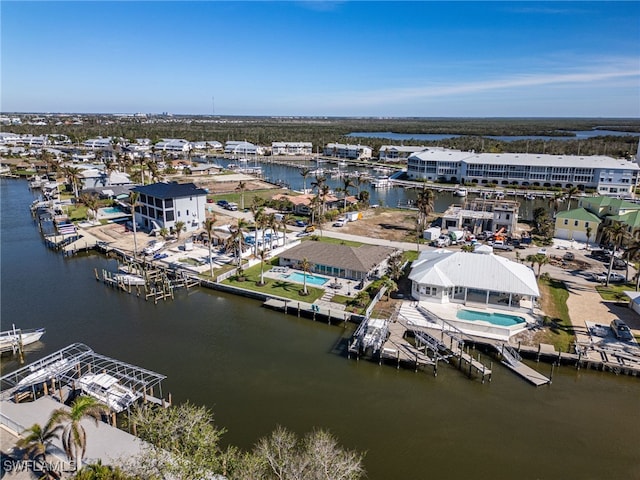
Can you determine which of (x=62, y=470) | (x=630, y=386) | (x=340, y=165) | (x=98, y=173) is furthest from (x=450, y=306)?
(x=340, y=165)

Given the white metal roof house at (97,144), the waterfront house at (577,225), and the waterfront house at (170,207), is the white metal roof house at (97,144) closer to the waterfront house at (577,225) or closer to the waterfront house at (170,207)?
the waterfront house at (170,207)

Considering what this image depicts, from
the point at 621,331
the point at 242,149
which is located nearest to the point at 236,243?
the point at 621,331

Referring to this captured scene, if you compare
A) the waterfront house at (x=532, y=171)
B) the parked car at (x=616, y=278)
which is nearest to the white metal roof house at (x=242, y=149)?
the waterfront house at (x=532, y=171)

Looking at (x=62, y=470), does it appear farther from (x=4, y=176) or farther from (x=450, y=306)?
(x=4, y=176)

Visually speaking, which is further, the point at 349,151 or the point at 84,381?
the point at 349,151

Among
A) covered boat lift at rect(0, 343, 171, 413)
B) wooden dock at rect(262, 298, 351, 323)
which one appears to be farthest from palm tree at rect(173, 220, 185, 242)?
covered boat lift at rect(0, 343, 171, 413)

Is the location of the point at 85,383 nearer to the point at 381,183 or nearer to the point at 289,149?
the point at 381,183

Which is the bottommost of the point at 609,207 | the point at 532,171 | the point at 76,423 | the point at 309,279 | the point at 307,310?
the point at 307,310

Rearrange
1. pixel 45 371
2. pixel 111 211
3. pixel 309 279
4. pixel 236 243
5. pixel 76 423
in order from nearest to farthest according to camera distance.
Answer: pixel 76 423, pixel 45 371, pixel 309 279, pixel 236 243, pixel 111 211
